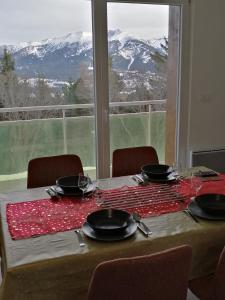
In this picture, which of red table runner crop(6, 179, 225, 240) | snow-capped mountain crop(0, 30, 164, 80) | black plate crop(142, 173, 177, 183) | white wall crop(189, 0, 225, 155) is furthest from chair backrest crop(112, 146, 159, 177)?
white wall crop(189, 0, 225, 155)

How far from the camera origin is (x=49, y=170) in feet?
7.71

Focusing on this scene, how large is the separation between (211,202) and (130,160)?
85cm

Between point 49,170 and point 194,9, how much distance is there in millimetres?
2236

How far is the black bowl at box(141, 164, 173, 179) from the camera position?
218cm

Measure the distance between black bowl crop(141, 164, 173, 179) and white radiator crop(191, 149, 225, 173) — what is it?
1.45 meters

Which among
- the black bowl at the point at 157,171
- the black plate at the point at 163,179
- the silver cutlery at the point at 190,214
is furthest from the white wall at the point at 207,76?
the silver cutlery at the point at 190,214

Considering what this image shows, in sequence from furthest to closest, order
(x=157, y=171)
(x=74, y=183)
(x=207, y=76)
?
(x=207, y=76), (x=157, y=171), (x=74, y=183)

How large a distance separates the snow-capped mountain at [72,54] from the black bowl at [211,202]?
193cm

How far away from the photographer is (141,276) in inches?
44.9

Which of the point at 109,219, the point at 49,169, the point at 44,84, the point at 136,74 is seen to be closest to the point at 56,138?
the point at 44,84

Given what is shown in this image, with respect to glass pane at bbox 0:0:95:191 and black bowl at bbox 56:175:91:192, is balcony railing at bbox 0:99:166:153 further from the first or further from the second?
black bowl at bbox 56:175:91:192

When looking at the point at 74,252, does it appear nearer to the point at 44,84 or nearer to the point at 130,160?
the point at 130,160

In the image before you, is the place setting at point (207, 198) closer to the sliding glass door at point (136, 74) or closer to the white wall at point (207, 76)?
the sliding glass door at point (136, 74)

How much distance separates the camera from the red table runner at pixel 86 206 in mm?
1604
